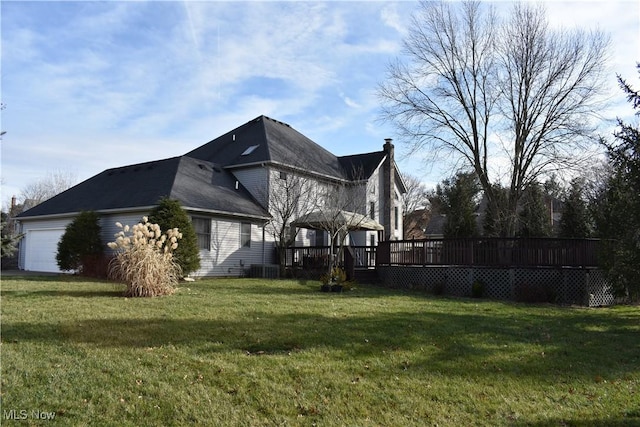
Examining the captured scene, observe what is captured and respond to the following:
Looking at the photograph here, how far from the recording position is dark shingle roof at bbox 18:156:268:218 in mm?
18859

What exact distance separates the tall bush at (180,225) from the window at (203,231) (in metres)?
1.80

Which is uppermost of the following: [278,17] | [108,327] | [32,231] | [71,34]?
[278,17]

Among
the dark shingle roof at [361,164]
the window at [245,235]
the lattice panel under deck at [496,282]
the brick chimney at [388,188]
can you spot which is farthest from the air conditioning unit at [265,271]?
the brick chimney at [388,188]

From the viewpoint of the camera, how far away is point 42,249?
22094mm

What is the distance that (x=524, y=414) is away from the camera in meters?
4.93

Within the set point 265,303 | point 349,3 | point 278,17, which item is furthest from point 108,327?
point 349,3

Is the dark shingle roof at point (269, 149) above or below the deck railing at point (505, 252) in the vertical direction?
above

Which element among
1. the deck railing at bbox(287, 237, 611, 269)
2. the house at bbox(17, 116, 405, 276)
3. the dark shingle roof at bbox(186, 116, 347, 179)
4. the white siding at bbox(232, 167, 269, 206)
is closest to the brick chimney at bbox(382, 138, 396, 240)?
the house at bbox(17, 116, 405, 276)

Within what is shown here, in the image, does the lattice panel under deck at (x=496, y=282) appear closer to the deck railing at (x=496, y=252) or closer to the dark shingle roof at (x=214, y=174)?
the deck railing at (x=496, y=252)

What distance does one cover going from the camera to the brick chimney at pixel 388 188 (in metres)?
28.2

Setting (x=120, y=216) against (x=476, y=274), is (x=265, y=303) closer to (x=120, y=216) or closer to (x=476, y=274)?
(x=476, y=274)

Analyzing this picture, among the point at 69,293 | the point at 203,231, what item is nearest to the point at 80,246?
the point at 203,231

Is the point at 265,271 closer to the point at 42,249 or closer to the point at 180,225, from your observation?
the point at 180,225

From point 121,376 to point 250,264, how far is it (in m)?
16.1
